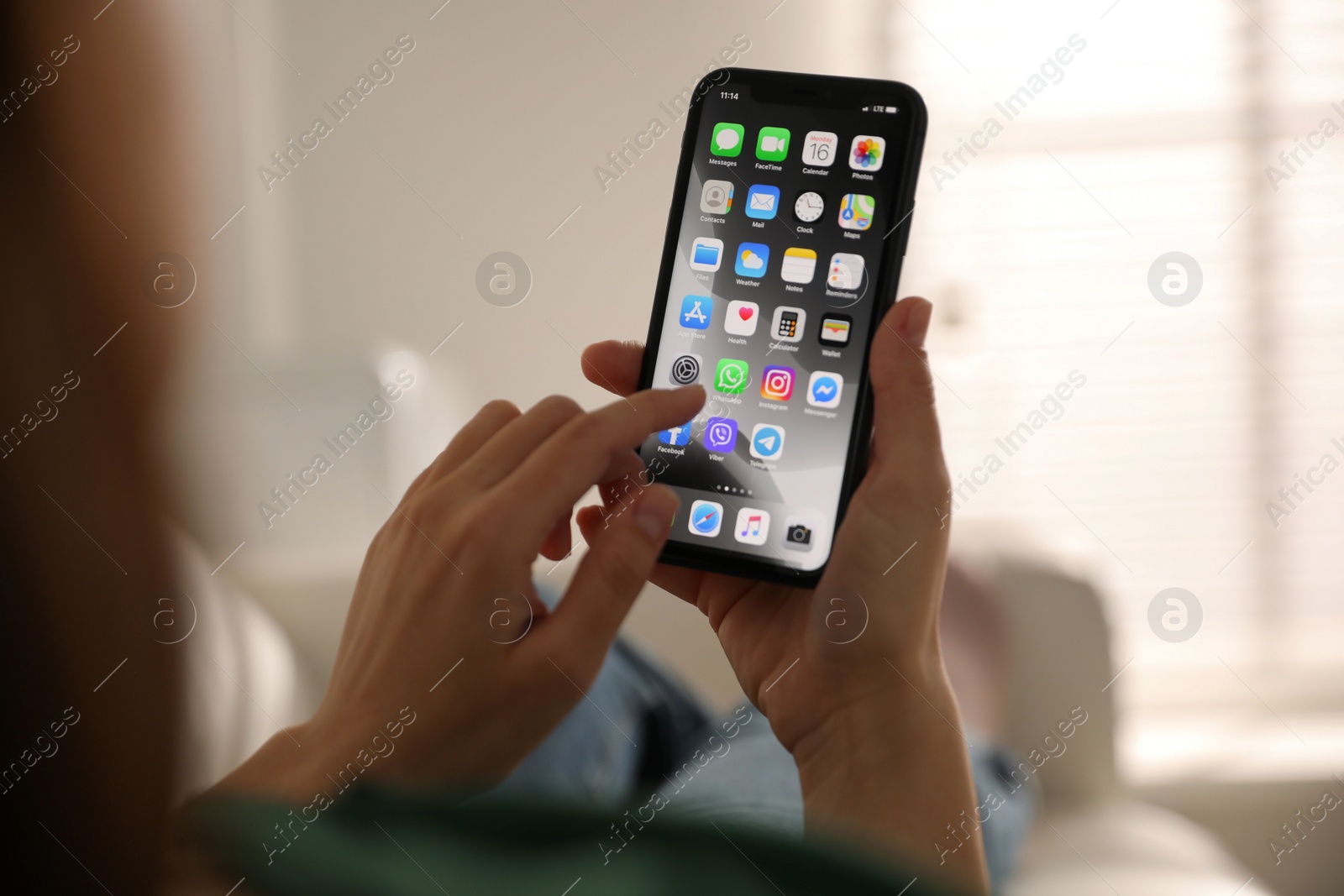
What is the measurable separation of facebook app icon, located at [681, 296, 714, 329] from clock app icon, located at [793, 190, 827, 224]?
9cm

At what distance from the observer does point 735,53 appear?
4.73 feet

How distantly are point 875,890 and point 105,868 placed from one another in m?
0.19

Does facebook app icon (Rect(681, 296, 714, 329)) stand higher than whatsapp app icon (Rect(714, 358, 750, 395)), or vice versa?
facebook app icon (Rect(681, 296, 714, 329))

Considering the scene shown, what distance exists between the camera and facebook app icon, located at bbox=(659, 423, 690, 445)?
0.61 metres

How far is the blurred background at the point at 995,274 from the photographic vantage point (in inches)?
58.6

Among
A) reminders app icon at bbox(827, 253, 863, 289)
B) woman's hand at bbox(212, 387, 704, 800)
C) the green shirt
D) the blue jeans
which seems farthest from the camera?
the blue jeans

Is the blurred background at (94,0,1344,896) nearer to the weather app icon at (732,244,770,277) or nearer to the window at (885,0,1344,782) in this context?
the window at (885,0,1344,782)

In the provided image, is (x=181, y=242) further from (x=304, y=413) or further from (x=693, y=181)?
(x=304, y=413)

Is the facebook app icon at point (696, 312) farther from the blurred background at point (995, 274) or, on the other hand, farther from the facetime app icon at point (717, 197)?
the blurred background at point (995, 274)

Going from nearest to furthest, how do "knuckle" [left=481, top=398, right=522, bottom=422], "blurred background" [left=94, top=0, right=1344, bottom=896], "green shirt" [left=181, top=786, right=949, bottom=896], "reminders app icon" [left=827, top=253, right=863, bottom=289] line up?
"green shirt" [left=181, top=786, right=949, bottom=896] < "knuckle" [left=481, top=398, right=522, bottom=422] < "reminders app icon" [left=827, top=253, right=863, bottom=289] < "blurred background" [left=94, top=0, right=1344, bottom=896]

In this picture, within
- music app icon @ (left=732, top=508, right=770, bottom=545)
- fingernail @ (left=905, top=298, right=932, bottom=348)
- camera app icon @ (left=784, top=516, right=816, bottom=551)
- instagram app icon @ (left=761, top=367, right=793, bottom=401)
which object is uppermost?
instagram app icon @ (left=761, top=367, right=793, bottom=401)

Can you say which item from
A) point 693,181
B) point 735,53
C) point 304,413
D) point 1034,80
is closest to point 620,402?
point 693,181

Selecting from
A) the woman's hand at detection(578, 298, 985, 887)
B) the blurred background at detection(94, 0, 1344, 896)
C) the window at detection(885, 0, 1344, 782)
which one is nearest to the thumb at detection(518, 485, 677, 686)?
the woman's hand at detection(578, 298, 985, 887)

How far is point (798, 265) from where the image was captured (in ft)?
1.98
